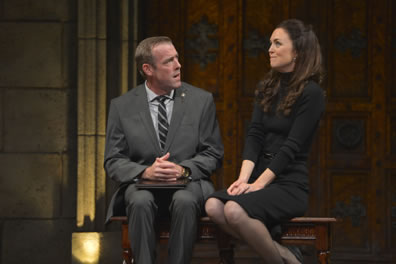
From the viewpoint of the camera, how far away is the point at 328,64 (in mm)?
6266

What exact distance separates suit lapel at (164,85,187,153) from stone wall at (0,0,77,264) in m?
1.82

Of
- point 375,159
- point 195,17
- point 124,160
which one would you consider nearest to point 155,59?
point 124,160

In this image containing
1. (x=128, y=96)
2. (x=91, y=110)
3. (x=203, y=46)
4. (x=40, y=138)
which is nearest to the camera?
(x=128, y=96)

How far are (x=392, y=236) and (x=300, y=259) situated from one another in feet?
7.31

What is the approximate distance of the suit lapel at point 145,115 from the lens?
4406mm

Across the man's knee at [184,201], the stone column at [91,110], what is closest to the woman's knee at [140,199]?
the man's knee at [184,201]

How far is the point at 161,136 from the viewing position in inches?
175

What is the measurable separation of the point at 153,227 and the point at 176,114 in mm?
769

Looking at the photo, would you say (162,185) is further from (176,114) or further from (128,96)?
(128,96)

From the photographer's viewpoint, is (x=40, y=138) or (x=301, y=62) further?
(x=40, y=138)

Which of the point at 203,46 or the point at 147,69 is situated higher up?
the point at 203,46

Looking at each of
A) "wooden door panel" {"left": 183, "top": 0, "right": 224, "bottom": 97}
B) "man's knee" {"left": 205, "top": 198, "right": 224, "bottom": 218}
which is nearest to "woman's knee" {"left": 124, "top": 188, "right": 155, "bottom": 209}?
"man's knee" {"left": 205, "top": 198, "right": 224, "bottom": 218}

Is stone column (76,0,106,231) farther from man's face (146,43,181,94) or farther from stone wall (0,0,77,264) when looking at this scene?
man's face (146,43,181,94)

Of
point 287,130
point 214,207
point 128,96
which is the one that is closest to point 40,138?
point 128,96
